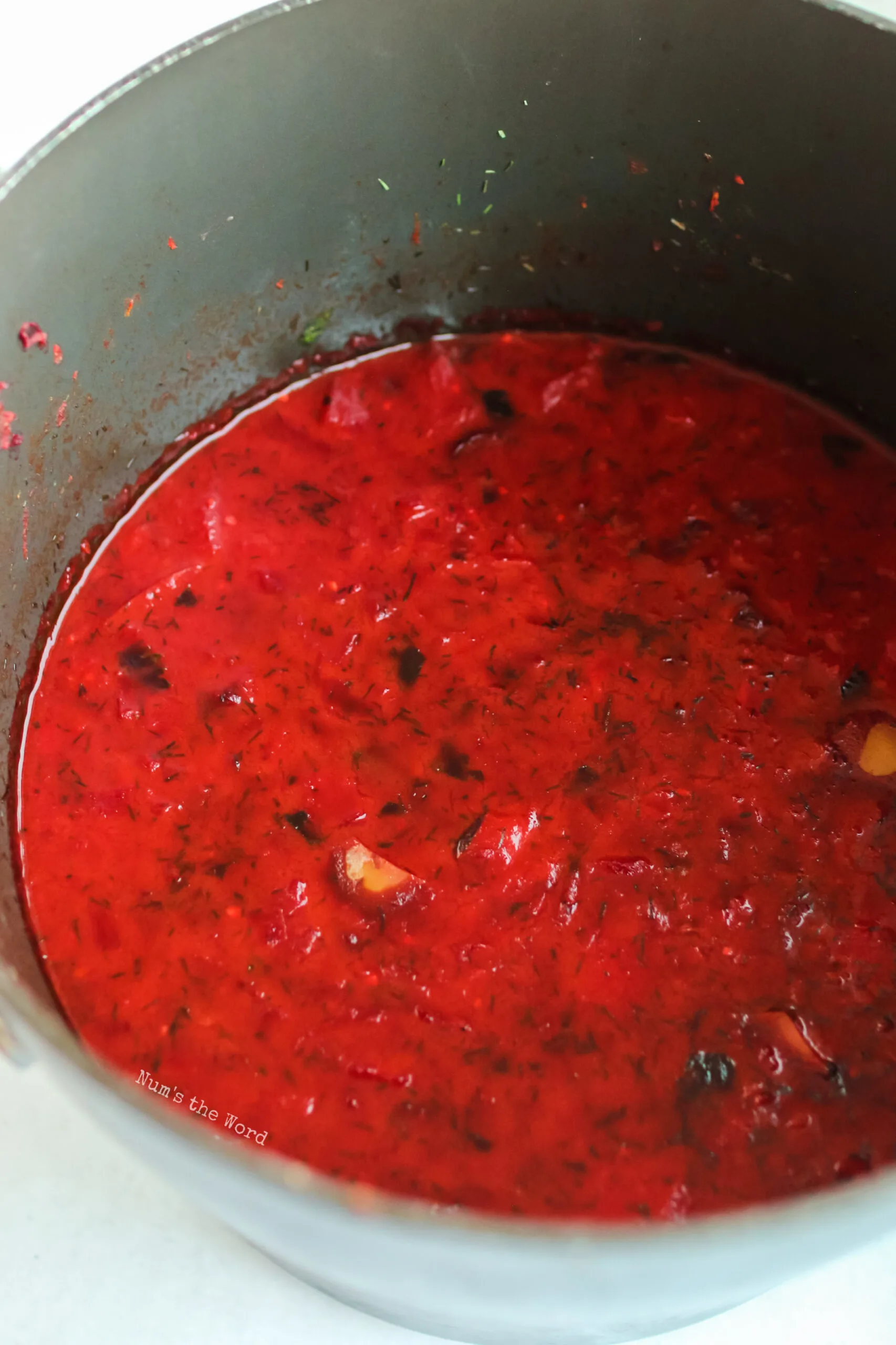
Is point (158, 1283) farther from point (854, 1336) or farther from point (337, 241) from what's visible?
point (337, 241)

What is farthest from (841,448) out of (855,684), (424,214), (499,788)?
(499,788)

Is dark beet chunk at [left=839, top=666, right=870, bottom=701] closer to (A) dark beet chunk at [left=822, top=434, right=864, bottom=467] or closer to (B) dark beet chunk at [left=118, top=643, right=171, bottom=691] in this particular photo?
(A) dark beet chunk at [left=822, top=434, right=864, bottom=467]

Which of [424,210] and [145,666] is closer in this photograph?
[145,666]

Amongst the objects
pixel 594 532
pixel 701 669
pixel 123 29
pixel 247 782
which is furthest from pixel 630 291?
pixel 247 782

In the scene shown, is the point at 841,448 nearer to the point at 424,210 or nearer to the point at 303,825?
the point at 424,210

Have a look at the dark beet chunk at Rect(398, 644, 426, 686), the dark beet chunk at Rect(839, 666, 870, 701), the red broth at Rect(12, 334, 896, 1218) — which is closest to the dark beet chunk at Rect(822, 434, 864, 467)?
the red broth at Rect(12, 334, 896, 1218)

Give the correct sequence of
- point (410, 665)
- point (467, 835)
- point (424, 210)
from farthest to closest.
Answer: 1. point (424, 210)
2. point (410, 665)
3. point (467, 835)
